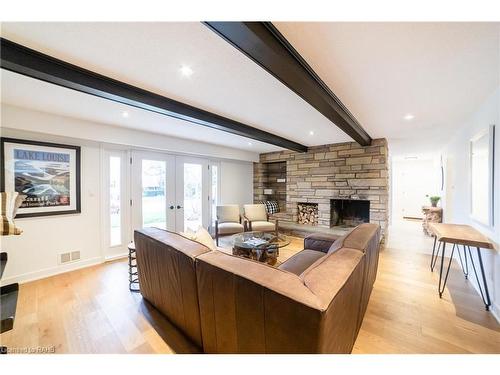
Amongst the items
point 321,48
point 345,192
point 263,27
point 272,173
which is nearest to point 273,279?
point 263,27

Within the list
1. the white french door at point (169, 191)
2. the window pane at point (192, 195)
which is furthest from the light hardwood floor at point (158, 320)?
the window pane at point (192, 195)

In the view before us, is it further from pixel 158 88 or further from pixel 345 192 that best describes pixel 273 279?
pixel 345 192

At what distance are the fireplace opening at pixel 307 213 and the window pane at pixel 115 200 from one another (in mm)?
3952

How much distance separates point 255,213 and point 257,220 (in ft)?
0.58

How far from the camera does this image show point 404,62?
4.92ft

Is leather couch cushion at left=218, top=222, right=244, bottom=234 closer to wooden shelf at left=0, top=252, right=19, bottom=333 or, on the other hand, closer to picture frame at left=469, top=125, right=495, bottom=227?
wooden shelf at left=0, top=252, right=19, bottom=333

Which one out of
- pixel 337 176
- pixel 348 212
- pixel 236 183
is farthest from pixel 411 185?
pixel 236 183

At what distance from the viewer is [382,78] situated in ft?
5.70

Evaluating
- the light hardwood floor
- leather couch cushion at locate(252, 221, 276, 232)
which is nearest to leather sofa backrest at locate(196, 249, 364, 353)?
the light hardwood floor

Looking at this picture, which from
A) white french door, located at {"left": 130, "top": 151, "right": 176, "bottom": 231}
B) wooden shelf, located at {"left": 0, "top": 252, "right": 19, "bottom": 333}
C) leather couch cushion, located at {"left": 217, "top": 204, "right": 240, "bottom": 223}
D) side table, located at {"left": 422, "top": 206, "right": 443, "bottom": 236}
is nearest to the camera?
wooden shelf, located at {"left": 0, "top": 252, "right": 19, "bottom": 333}

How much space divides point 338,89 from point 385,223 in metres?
3.25

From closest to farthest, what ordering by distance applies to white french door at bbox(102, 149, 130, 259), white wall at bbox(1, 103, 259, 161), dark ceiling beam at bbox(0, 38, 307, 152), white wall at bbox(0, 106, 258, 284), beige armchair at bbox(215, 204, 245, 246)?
1. dark ceiling beam at bbox(0, 38, 307, 152)
2. white wall at bbox(1, 103, 259, 161)
3. white wall at bbox(0, 106, 258, 284)
4. white french door at bbox(102, 149, 130, 259)
5. beige armchair at bbox(215, 204, 245, 246)

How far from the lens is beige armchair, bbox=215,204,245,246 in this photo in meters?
4.38

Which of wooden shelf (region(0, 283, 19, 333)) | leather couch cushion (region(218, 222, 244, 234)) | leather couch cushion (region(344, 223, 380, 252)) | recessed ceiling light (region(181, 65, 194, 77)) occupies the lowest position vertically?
wooden shelf (region(0, 283, 19, 333))
